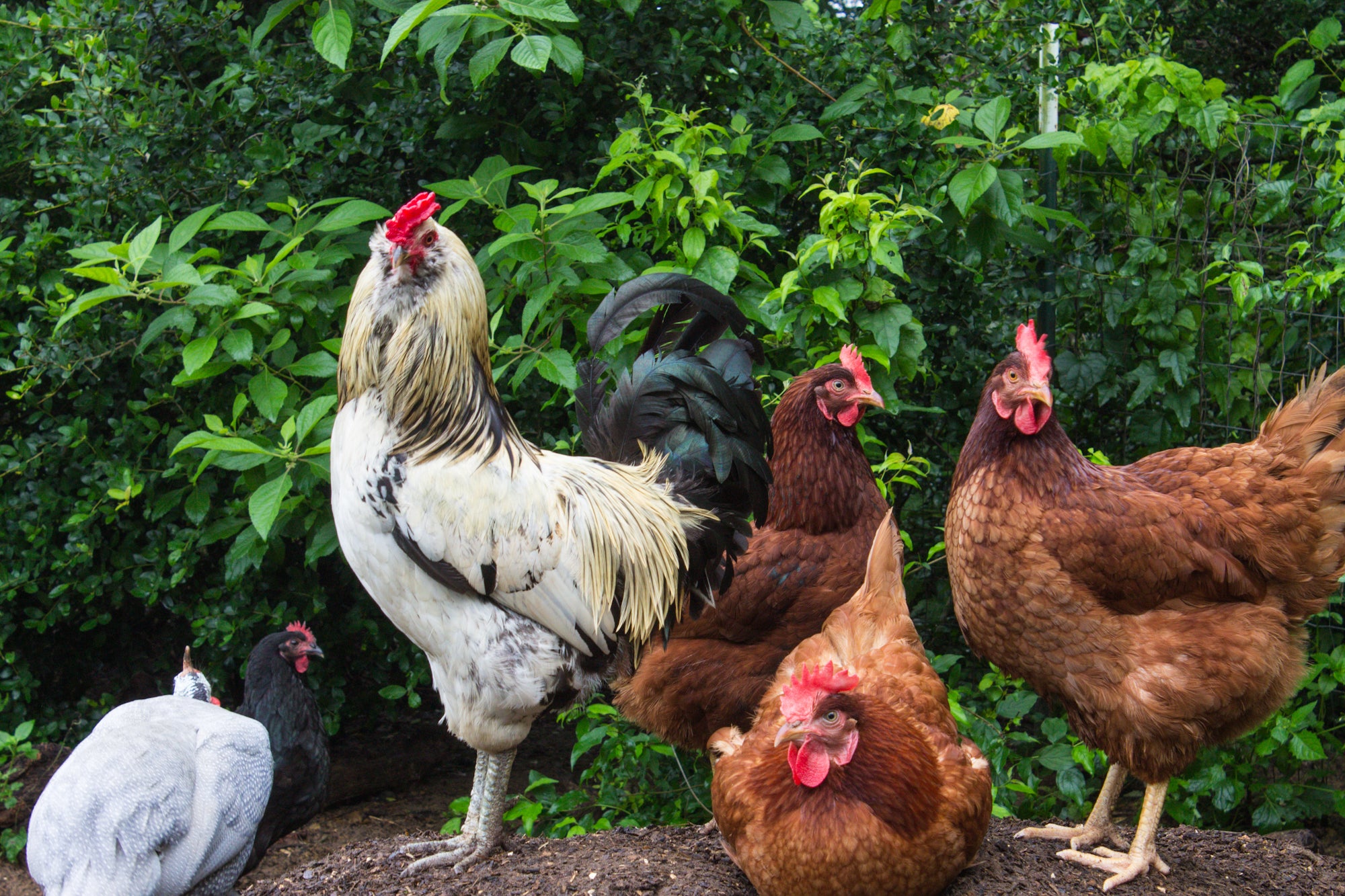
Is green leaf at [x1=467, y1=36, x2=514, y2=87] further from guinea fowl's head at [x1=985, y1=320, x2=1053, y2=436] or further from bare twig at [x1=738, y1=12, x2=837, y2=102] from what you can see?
guinea fowl's head at [x1=985, y1=320, x2=1053, y2=436]

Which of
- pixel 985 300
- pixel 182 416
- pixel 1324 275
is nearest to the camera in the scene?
pixel 1324 275

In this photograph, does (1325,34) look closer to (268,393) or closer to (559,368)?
(559,368)

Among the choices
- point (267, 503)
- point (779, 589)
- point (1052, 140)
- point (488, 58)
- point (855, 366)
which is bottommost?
point (779, 589)

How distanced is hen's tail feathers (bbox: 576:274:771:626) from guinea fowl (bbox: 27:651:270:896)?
1522 millimetres

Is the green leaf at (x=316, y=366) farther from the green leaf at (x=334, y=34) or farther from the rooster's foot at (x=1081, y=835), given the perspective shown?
the rooster's foot at (x=1081, y=835)

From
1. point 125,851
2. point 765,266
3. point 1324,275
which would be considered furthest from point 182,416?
point 1324,275

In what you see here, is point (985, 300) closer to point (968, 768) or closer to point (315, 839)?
point (968, 768)

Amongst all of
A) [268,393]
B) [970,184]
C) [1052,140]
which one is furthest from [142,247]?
[1052,140]

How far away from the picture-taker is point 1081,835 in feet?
10.7

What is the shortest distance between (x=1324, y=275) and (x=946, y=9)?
2.22 m

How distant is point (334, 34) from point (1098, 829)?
3599 mm

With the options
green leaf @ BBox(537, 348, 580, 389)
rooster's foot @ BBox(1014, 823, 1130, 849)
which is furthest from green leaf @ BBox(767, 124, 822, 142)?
rooster's foot @ BBox(1014, 823, 1130, 849)

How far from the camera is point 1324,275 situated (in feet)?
12.5

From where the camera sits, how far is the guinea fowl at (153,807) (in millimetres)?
3021
